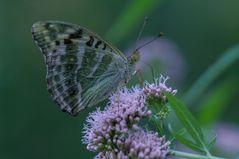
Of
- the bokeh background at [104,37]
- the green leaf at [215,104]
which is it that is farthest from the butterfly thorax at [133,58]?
the bokeh background at [104,37]

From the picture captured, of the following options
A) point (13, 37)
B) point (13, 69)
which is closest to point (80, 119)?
point (13, 69)

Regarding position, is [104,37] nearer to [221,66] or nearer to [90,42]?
[221,66]

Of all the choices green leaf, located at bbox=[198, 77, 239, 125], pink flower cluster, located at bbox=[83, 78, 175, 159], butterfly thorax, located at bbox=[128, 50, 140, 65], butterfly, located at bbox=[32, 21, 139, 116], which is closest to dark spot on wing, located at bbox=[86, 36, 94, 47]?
butterfly, located at bbox=[32, 21, 139, 116]

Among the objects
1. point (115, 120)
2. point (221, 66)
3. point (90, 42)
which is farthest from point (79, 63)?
point (221, 66)

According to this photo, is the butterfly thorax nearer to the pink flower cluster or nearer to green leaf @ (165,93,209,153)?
the pink flower cluster

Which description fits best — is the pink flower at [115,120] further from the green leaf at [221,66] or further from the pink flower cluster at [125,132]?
the green leaf at [221,66]
